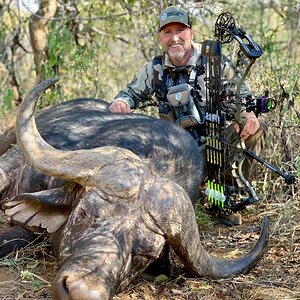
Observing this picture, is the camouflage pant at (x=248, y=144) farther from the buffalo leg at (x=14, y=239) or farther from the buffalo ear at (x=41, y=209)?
the buffalo ear at (x=41, y=209)

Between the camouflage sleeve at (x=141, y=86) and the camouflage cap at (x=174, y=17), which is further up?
the camouflage cap at (x=174, y=17)

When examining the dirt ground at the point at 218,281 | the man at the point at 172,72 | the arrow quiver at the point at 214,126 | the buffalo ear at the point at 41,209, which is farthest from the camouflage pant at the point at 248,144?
the buffalo ear at the point at 41,209

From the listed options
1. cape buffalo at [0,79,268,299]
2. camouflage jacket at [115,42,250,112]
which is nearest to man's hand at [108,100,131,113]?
camouflage jacket at [115,42,250,112]

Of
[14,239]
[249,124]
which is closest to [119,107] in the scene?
[249,124]

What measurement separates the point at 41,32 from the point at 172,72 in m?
2.96

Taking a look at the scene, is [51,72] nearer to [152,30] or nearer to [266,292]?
[152,30]

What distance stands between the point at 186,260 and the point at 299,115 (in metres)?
2.48

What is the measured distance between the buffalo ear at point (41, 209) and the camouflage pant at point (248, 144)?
193 centimetres

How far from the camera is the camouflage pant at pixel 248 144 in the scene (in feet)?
16.9

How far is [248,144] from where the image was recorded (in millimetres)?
5375

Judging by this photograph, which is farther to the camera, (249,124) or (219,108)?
(249,124)

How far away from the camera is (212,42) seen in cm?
470

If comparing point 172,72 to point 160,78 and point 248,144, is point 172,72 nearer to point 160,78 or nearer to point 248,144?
point 160,78

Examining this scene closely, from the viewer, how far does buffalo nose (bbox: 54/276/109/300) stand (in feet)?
8.57
